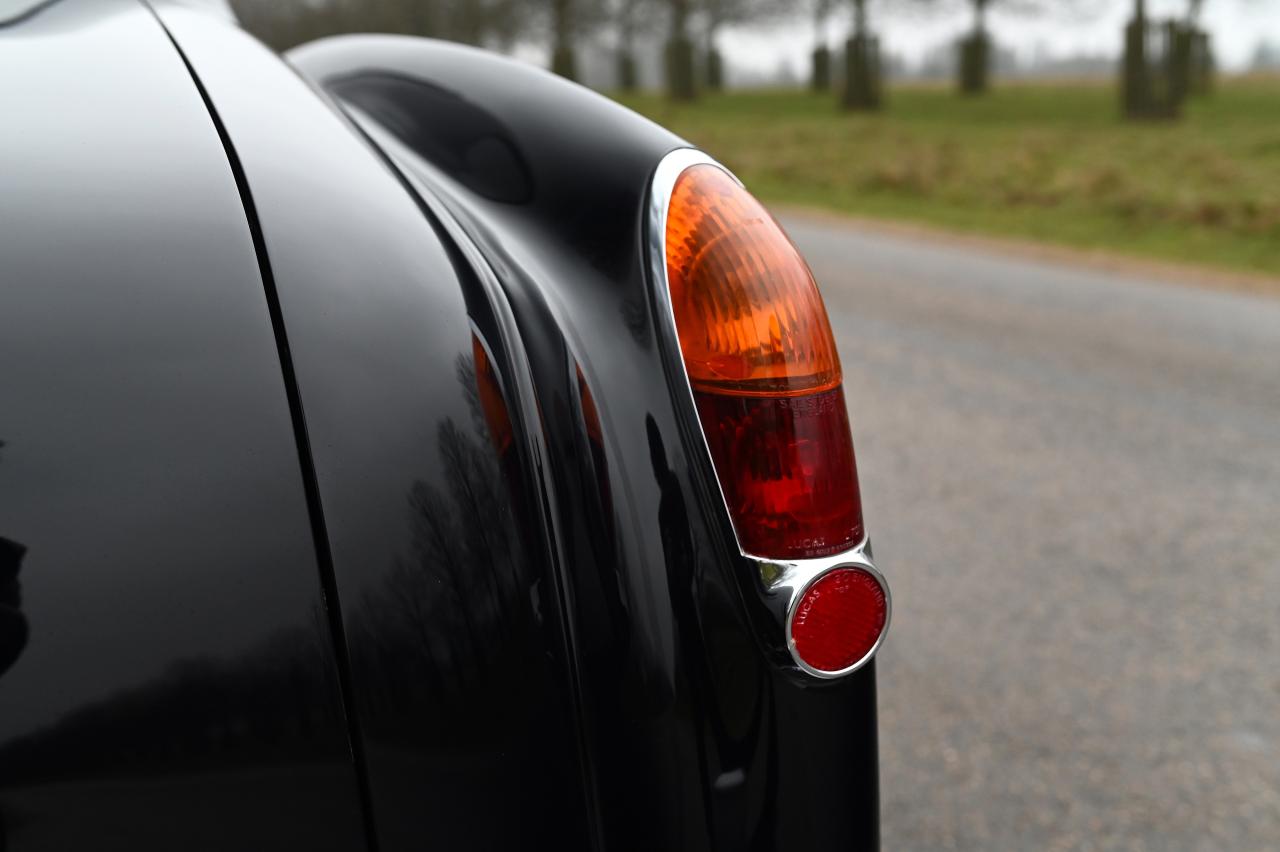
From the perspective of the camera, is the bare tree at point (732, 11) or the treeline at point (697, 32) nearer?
the treeline at point (697, 32)

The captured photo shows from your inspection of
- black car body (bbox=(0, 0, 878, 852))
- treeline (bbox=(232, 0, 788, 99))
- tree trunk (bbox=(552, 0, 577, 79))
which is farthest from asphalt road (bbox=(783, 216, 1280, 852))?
tree trunk (bbox=(552, 0, 577, 79))

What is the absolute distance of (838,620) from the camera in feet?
3.87

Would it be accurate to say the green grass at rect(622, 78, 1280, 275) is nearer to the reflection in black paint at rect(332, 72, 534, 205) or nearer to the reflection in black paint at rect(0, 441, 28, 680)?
the reflection in black paint at rect(332, 72, 534, 205)

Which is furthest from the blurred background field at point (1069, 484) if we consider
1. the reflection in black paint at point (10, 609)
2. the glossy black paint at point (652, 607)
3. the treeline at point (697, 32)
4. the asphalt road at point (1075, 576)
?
the treeline at point (697, 32)

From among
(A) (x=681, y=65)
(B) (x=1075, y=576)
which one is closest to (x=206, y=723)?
(B) (x=1075, y=576)

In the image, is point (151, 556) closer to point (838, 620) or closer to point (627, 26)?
point (838, 620)

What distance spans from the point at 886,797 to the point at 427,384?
68.0 inches

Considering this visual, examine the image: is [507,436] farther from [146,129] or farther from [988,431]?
[988,431]

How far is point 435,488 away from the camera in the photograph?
1.05 meters

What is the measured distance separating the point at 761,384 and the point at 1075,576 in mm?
2643

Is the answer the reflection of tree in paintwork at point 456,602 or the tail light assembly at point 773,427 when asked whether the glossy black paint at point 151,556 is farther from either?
the tail light assembly at point 773,427

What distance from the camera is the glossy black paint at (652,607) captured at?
3.69 ft

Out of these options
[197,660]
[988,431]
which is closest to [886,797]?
[197,660]

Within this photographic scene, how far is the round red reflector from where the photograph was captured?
1160 mm
